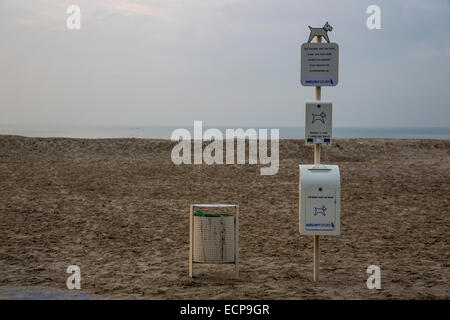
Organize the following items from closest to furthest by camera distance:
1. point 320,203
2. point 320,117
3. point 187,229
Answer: point 320,203 → point 320,117 → point 187,229

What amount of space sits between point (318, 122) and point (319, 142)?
25 centimetres

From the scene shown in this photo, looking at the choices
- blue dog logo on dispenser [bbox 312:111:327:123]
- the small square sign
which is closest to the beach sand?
the small square sign

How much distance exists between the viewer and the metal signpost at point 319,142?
252 inches

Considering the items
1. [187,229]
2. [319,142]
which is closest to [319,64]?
[319,142]

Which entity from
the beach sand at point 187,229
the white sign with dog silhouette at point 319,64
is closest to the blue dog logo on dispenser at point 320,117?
the white sign with dog silhouette at point 319,64

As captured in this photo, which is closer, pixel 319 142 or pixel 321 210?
pixel 321 210

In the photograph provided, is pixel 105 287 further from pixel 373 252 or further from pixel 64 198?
pixel 64 198

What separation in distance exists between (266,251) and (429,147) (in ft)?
56.8

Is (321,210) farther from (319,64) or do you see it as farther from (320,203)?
(319,64)

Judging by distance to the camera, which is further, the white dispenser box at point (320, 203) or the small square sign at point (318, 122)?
the small square sign at point (318, 122)

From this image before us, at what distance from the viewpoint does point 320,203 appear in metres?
6.42

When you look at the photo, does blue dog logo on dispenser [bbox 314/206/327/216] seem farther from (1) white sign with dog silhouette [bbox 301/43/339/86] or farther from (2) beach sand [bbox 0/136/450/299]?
(1) white sign with dog silhouette [bbox 301/43/339/86]

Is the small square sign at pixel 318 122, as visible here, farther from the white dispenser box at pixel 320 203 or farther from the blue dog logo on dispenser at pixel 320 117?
the white dispenser box at pixel 320 203

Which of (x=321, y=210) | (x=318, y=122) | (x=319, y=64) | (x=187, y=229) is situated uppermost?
(x=319, y=64)
